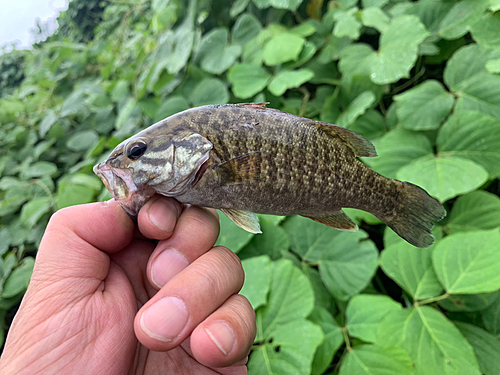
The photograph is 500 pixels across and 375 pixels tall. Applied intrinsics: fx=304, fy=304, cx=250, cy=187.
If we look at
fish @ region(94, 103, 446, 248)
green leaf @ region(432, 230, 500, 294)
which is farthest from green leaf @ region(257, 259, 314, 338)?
fish @ region(94, 103, 446, 248)

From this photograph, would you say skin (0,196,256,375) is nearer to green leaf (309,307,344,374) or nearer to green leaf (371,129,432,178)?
green leaf (309,307,344,374)

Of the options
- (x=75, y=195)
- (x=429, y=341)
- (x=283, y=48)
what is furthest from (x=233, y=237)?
(x=283, y=48)

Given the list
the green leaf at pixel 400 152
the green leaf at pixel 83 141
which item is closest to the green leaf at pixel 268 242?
the green leaf at pixel 400 152

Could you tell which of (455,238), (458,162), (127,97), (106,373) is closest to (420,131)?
(458,162)

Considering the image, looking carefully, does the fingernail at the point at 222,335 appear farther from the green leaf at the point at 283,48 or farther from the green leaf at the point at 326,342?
the green leaf at the point at 283,48

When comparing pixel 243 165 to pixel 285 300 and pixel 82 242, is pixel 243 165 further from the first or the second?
pixel 285 300

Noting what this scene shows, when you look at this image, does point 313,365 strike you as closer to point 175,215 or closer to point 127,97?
point 175,215
